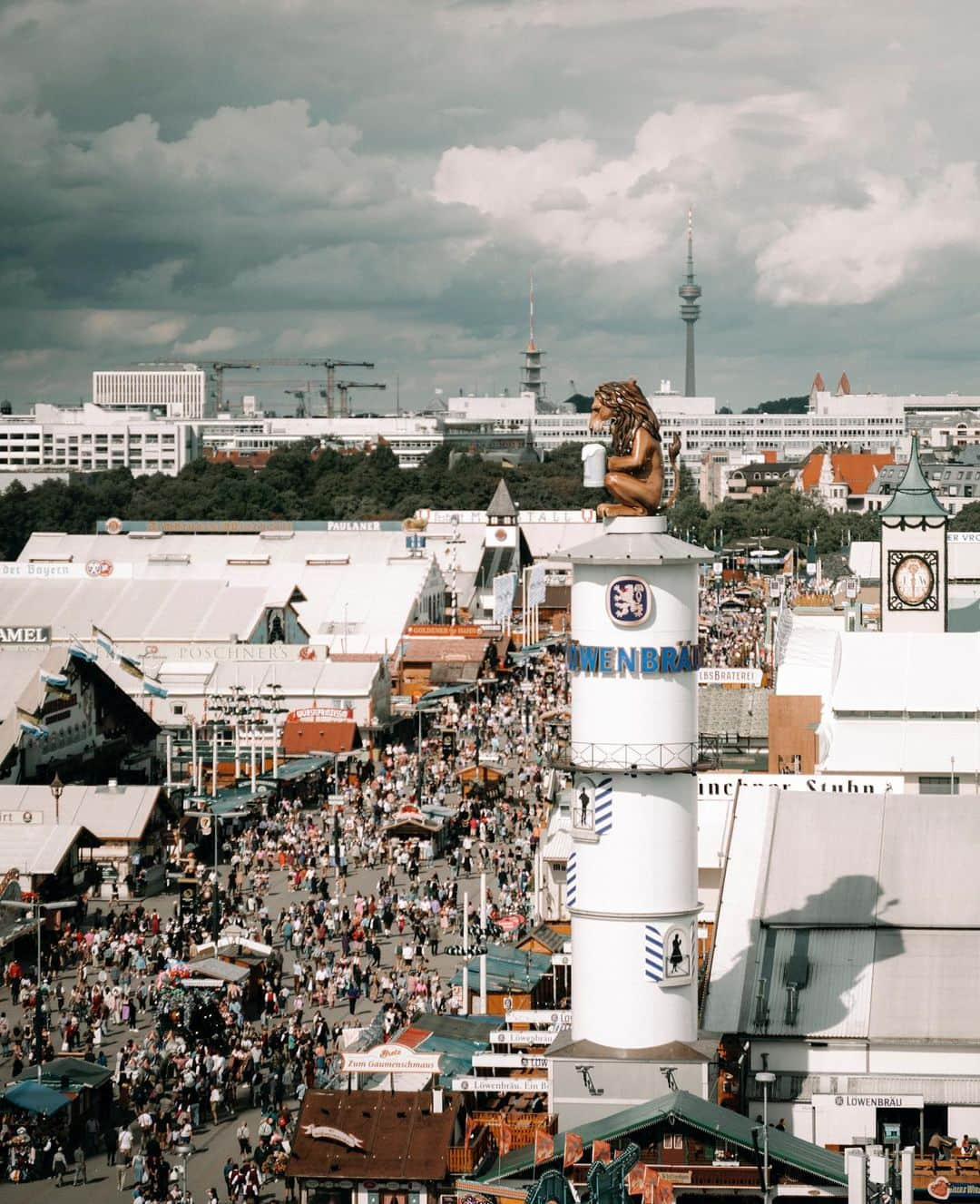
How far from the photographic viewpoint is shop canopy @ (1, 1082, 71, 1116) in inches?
1204

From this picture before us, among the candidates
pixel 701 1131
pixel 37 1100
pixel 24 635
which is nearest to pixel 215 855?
pixel 37 1100

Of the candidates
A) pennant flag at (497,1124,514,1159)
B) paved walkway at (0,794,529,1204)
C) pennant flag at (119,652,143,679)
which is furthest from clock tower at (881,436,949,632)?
pennant flag at (497,1124,514,1159)

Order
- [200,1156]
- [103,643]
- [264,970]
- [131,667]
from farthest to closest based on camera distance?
[103,643], [131,667], [264,970], [200,1156]

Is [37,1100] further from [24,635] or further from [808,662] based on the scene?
[24,635]

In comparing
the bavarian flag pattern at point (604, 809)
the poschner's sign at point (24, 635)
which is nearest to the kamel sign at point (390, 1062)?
the bavarian flag pattern at point (604, 809)

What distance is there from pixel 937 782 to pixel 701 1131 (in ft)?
→ 69.4

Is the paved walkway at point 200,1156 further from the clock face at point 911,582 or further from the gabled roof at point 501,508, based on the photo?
the gabled roof at point 501,508

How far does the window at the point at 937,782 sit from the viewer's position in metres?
44.8

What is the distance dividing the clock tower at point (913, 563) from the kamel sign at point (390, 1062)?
105 feet

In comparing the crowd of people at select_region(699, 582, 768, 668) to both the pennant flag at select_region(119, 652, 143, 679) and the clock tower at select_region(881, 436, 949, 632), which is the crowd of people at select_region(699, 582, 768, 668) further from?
the pennant flag at select_region(119, 652, 143, 679)

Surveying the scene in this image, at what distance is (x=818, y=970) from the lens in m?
30.0

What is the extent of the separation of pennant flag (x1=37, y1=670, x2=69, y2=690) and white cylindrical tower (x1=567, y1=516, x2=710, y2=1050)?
102ft

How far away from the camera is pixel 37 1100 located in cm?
3072

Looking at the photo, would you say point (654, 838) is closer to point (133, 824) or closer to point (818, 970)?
point (818, 970)
